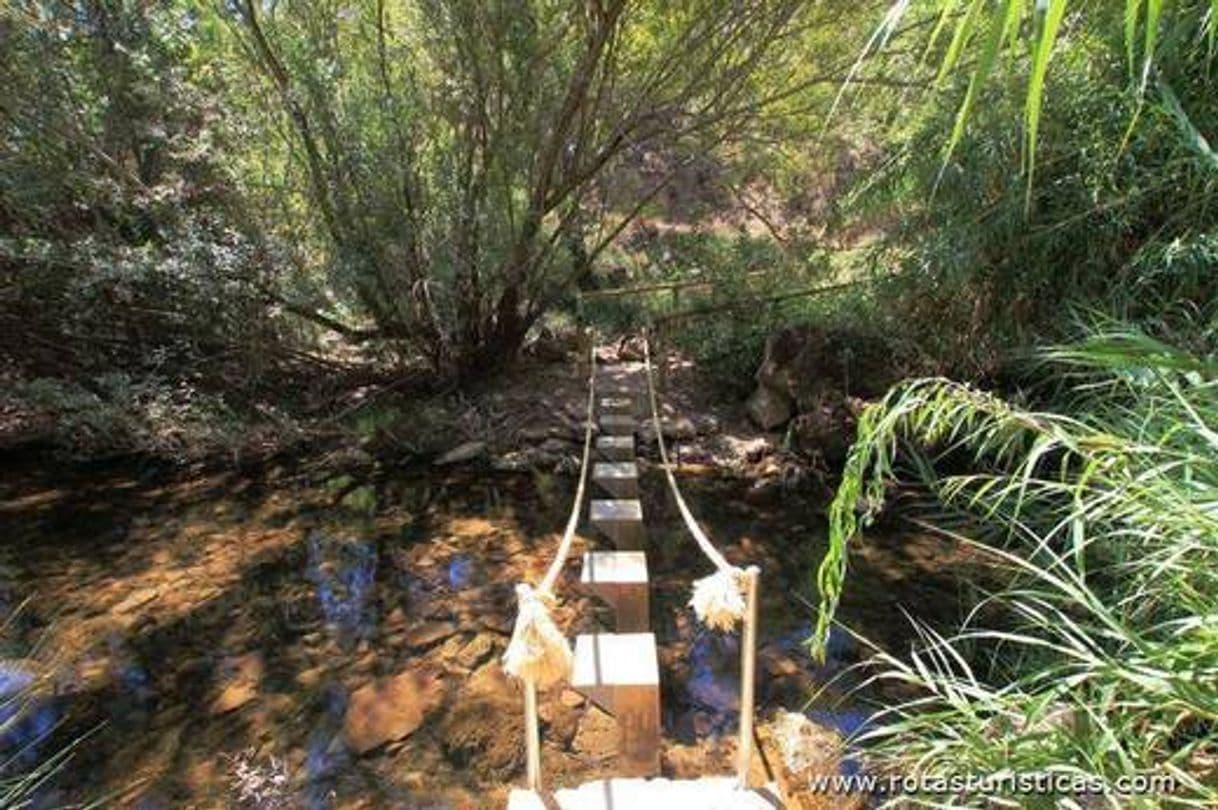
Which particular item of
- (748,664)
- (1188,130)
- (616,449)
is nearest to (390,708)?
(748,664)

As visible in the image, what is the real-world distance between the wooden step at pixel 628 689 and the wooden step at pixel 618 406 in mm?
3675

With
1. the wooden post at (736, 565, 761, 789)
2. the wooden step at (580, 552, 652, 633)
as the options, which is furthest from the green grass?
the wooden step at (580, 552, 652, 633)

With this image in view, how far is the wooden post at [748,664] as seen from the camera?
1573mm

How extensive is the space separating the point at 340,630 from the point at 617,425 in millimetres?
2488

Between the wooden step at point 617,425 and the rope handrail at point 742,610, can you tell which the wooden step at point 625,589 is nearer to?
the rope handrail at point 742,610

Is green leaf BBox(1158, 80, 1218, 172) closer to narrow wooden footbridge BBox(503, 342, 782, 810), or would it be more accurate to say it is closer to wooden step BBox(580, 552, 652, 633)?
narrow wooden footbridge BBox(503, 342, 782, 810)

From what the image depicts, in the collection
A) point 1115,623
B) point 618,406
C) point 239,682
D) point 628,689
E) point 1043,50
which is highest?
point 1043,50

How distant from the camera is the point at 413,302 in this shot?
20.2 feet

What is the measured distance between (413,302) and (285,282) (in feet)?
3.16

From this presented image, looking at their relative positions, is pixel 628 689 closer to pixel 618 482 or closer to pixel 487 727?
pixel 487 727

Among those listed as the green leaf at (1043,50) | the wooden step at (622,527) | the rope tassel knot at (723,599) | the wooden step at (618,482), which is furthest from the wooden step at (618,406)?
Answer: the green leaf at (1043,50)

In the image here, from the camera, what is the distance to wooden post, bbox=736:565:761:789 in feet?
5.16

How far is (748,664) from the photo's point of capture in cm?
161

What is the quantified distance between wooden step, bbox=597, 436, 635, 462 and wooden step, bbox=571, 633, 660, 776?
8.28 ft
